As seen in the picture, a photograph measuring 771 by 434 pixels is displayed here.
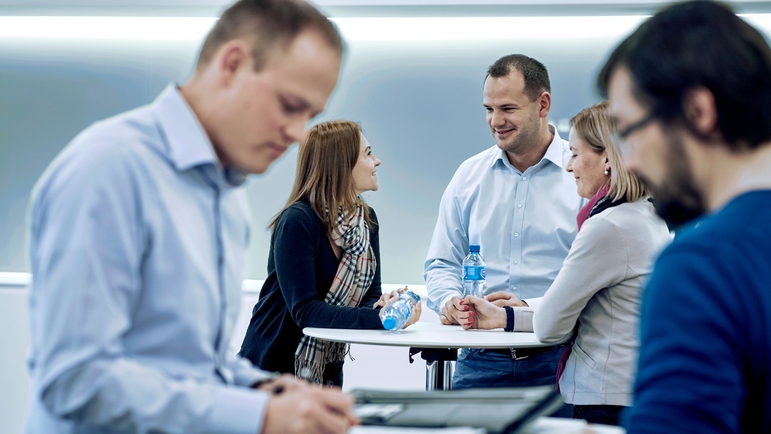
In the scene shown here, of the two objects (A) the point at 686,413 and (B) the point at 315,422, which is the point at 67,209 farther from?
(A) the point at 686,413

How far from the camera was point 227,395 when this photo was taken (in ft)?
3.11

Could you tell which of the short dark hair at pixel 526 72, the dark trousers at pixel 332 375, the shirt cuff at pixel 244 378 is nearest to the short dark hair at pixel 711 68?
the shirt cuff at pixel 244 378

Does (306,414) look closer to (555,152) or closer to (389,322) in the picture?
(389,322)

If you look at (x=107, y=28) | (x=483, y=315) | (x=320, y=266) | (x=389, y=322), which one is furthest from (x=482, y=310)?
(x=107, y=28)

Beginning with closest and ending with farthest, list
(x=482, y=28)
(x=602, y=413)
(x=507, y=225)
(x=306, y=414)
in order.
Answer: (x=306, y=414) < (x=602, y=413) < (x=507, y=225) < (x=482, y=28)

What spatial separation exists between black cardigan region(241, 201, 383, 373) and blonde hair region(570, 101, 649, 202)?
991 mm

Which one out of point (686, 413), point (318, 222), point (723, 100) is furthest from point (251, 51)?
point (318, 222)

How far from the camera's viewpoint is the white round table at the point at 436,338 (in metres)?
2.45

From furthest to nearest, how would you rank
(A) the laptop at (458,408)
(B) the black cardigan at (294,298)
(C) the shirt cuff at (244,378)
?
(B) the black cardigan at (294,298) < (C) the shirt cuff at (244,378) < (A) the laptop at (458,408)

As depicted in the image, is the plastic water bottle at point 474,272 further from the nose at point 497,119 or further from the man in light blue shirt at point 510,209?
the nose at point 497,119

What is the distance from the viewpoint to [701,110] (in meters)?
0.91

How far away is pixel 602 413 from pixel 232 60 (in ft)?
5.78

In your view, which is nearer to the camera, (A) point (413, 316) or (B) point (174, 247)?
(B) point (174, 247)

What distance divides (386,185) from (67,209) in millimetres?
3834
